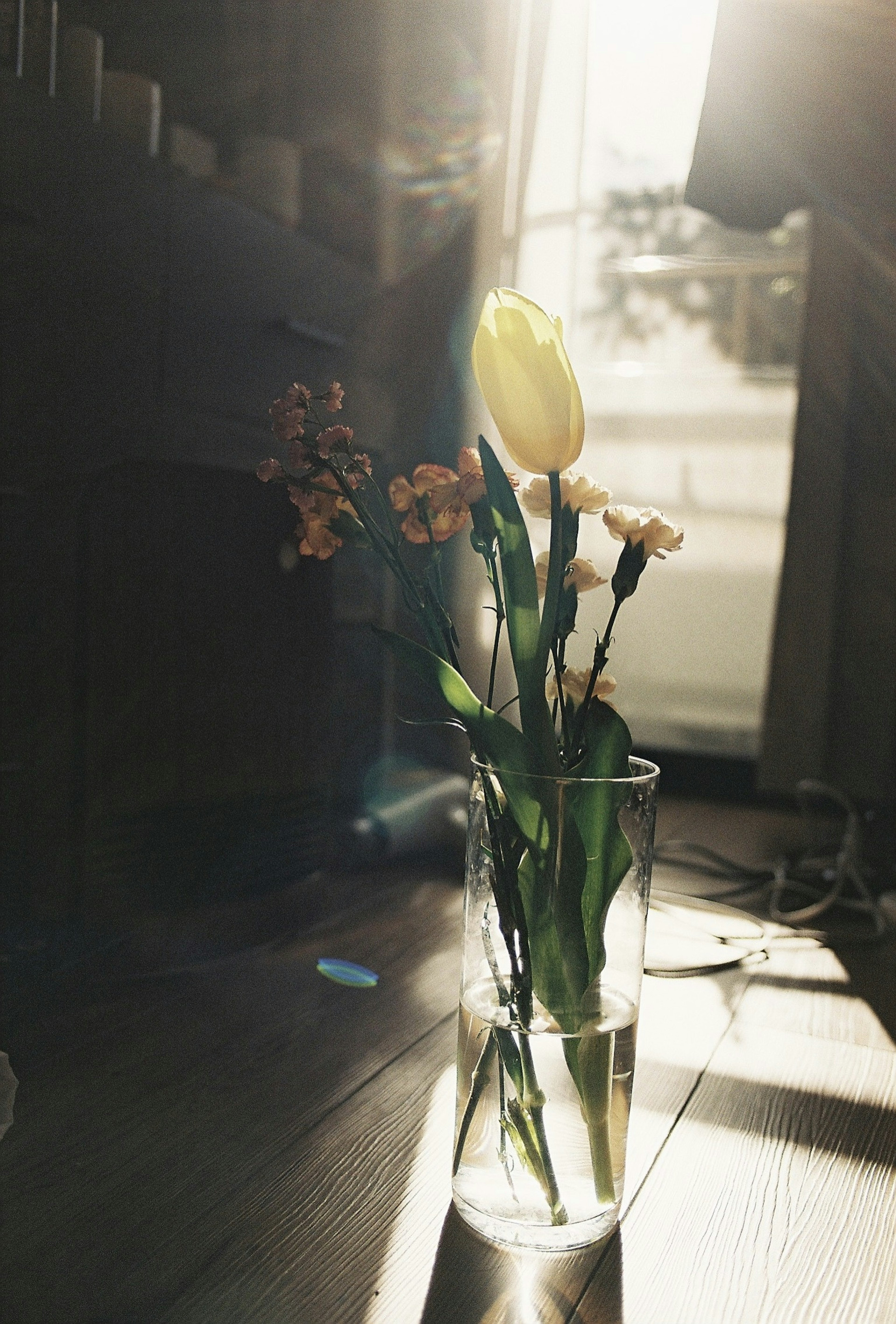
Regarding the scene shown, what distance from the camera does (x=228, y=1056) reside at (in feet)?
3.21

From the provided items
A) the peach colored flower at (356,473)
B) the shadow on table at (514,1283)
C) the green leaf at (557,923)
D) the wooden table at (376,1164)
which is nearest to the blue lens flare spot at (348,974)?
the wooden table at (376,1164)

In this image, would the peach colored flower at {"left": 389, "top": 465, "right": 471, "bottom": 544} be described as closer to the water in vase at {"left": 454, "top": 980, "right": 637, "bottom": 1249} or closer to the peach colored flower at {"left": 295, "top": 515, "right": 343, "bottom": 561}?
the peach colored flower at {"left": 295, "top": 515, "right": 343, "bottom": 561}

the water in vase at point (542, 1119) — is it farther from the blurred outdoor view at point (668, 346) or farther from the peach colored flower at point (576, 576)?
the blurred outdoor view at point (668, 346)

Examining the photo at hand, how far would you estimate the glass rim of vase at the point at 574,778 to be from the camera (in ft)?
1.98

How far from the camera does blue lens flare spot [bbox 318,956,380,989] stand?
1.16 meters

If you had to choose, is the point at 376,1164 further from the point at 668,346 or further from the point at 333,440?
the point at 668,346

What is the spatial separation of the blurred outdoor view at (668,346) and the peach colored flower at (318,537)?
169cm

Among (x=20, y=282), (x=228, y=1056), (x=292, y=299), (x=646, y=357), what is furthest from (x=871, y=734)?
(x=20, y=282)

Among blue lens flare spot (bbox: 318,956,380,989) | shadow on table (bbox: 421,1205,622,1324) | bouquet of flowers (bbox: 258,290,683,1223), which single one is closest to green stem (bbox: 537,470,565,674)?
bouquet of flowers (bbox: 258,290,683,1223)

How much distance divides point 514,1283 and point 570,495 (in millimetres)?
472

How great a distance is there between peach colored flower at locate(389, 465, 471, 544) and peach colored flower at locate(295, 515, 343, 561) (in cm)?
4

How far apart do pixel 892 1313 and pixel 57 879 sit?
0.84 m

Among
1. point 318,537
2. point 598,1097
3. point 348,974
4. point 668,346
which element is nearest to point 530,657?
point 318,537

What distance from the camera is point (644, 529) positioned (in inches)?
23.6
